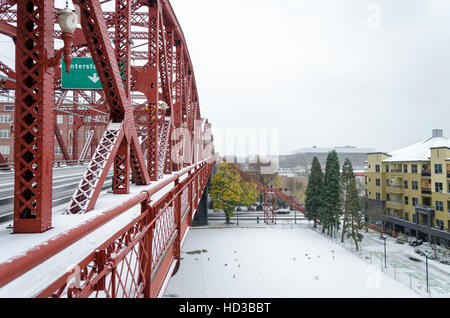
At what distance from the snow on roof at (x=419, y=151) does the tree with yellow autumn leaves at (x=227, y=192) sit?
741 inches

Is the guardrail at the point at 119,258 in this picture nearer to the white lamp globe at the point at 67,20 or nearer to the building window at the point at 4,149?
the white lamp globe at the point at 67,20

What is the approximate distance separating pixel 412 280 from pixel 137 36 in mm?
21992

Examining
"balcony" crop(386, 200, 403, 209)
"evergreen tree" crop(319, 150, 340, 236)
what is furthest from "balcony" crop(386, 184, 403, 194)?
"evergreen tree" crop(319, 150, 340, 236)

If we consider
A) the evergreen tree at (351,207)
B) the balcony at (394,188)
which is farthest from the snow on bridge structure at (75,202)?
the balcony at (394,188)

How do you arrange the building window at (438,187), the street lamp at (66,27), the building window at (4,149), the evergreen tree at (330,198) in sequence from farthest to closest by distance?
the evergreen tree at (330,198)
the building window at (4,149)
the building window at (438,187)
the street lamp at (66,27)

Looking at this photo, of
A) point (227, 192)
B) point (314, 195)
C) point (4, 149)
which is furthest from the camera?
point (314, 195)

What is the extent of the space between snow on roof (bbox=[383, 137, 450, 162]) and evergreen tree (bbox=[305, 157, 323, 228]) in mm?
8554

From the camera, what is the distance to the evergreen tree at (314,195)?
2947 cm

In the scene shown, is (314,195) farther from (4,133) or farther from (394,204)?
(4,133)

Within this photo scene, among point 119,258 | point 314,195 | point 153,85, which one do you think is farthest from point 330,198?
point 119,258

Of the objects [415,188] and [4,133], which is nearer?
[4,133]

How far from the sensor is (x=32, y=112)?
225cm

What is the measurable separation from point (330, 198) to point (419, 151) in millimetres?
11758

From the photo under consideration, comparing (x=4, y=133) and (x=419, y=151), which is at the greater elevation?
(x=4, y=133)
